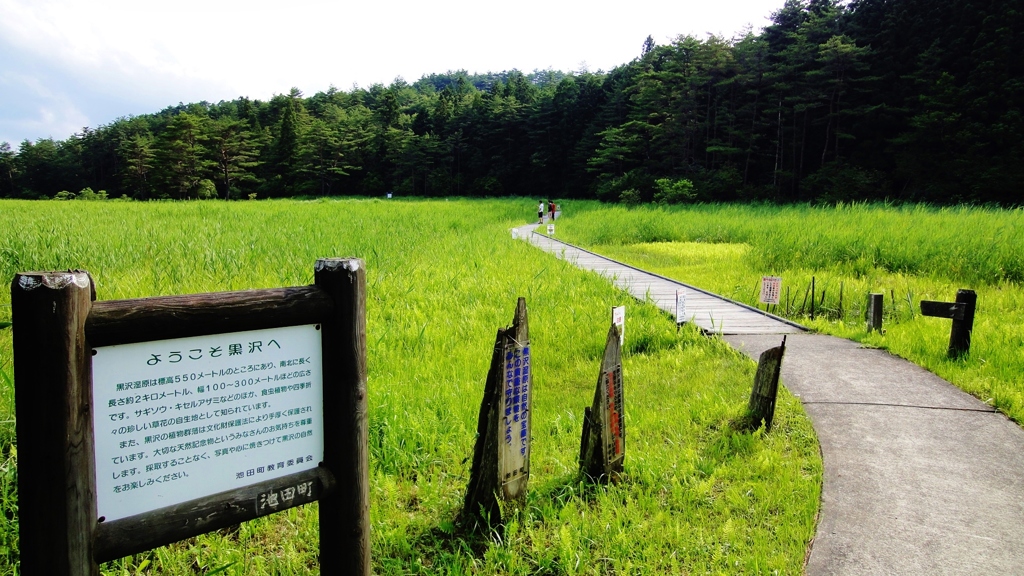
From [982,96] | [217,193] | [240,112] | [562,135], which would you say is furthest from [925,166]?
[240,112]

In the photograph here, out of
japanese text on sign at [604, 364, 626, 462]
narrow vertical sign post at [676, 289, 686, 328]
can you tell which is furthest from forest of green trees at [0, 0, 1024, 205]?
japanese text on sign at [604, 364, 626, 462]

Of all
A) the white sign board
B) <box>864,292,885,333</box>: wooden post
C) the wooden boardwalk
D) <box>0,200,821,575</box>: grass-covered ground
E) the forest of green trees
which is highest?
the forest of green trees

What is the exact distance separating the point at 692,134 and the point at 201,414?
4231cm

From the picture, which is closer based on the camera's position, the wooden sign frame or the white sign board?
the wooden sign frame

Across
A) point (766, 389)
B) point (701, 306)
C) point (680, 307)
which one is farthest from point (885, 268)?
point (766, 389)

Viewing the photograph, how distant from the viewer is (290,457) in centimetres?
186

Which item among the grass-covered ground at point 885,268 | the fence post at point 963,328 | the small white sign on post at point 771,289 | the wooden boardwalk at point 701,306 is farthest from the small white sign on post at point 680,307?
the fence post at point 963,328

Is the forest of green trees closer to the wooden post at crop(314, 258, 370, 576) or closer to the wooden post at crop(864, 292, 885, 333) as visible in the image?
the wooden post at crop(864, 292, 885, 333)

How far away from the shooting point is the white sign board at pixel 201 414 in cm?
156

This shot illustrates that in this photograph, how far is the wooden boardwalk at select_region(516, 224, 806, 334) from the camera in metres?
6.68

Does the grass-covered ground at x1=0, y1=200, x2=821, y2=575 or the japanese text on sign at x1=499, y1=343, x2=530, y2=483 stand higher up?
the japanese text on sign at x1=499, y1=343, x2=530, y2=483

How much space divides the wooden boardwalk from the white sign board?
517 centimetres

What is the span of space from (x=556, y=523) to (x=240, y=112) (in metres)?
80.0

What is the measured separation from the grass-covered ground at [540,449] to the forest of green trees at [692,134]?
26.6 metres
